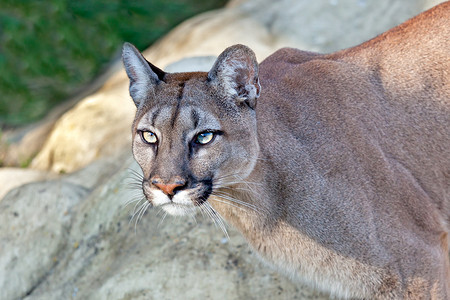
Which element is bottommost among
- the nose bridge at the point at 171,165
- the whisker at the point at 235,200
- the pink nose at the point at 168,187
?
the whisker at the point at 235,200

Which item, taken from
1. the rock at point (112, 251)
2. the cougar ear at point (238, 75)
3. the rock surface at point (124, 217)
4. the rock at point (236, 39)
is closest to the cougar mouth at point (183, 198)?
the cougar ear at point (238, 75)

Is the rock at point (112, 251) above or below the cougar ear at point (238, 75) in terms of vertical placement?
below

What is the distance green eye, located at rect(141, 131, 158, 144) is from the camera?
129 inches

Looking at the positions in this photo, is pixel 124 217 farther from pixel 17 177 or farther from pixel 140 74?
pixel 17 177

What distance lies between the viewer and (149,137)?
10.8ft

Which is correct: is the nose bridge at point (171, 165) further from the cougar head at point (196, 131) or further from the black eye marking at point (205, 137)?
the black eye marking at point (205, 137)

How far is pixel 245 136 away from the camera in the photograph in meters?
3.34

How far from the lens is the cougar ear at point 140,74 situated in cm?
350

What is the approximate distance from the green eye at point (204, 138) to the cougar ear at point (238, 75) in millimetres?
269

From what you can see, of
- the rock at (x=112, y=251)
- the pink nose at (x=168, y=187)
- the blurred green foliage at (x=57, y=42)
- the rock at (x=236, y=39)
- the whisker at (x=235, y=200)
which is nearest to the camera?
the pink nose at (x=168, y=187)

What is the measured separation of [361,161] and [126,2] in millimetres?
6284

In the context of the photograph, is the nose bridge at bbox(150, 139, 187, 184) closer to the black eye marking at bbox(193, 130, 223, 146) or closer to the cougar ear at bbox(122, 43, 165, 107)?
the black eye marking at bbox(193, 130, 223, 146)

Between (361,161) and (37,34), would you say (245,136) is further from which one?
(37,34)

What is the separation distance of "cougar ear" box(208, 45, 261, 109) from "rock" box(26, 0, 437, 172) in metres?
3.20
